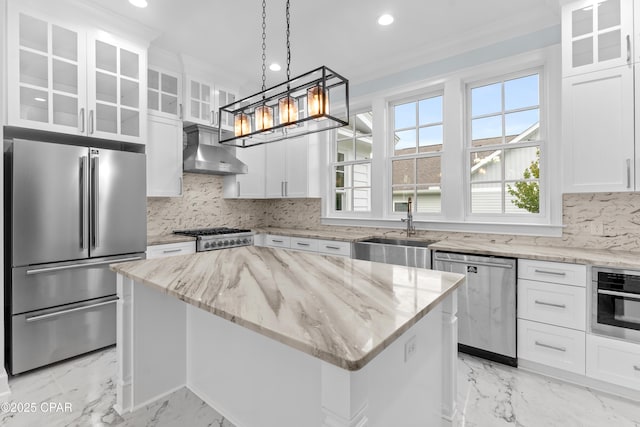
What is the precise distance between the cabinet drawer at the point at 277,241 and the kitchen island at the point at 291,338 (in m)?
1.61

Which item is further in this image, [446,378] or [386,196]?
[386,196]

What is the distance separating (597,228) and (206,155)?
3944 millimetres

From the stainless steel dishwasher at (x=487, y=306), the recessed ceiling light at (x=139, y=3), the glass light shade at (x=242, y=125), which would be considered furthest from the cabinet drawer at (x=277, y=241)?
the recessed ceiling light at (x=139, y=3)

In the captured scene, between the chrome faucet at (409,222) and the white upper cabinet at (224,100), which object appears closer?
the chrome faucet at (409,222)

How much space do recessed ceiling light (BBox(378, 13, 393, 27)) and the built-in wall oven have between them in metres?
2.55

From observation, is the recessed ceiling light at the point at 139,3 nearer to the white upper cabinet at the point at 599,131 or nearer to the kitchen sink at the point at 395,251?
the kitchen sink at the point at 395,251

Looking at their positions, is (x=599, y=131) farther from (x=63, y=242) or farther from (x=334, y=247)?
(x=63, y=242)

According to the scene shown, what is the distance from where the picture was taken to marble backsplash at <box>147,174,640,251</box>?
8.38 ft

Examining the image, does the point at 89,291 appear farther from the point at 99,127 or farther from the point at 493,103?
the point at 493,103

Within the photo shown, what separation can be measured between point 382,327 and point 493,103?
3.12 metres

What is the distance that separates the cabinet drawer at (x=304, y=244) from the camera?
3828 mm

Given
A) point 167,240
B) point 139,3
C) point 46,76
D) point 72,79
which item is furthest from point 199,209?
point 139,3

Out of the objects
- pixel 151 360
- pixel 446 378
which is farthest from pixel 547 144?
pixel 151 360

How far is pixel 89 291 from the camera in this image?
2.69 m
